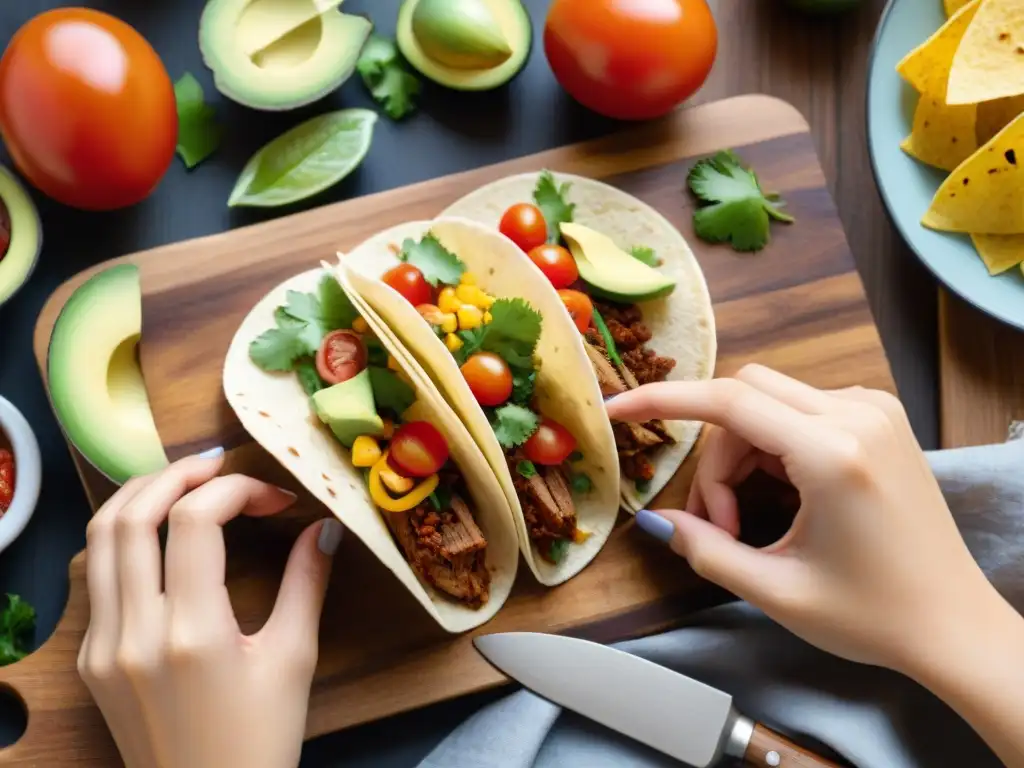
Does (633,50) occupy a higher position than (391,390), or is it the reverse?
(633,50)

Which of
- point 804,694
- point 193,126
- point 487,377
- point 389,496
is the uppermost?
point 193,126

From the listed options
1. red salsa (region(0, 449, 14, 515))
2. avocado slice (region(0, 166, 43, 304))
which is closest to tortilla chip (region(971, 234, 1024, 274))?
avocado slice (region(0, 166, 43, 304))

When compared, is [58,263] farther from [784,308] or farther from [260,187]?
[784,308]

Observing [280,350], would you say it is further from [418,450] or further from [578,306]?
[578,306]

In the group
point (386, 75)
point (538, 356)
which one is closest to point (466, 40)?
point (386, 75)

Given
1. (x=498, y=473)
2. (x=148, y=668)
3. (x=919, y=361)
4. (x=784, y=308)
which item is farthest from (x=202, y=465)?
(x=919, y=361)

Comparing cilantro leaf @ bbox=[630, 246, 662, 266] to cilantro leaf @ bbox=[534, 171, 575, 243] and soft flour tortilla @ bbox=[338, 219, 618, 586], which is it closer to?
cilantro leaf @ bbox=[534, 171, 575, 243]
